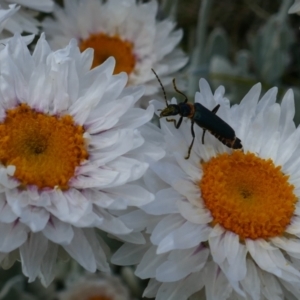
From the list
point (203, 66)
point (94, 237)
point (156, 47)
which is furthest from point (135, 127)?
point (203, 66)

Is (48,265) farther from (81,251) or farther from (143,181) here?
(143,181)

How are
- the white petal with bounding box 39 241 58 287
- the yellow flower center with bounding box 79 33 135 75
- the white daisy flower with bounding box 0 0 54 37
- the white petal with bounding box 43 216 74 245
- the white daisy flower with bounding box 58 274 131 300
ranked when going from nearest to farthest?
the white petal with bounding box 43 216 74 245, the white petal with bounding box 39 241 58 287, the white daisy flower with bounding box 0 0 54 37, the white daisy flower with bounding box 58 274 131 300, the yellow flower center with bounding box 79 33 135 75

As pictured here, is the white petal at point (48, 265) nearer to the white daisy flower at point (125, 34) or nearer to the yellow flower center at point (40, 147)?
A: the yellow flower center at point (40, 147)

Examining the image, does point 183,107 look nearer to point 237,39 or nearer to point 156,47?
point 156,47

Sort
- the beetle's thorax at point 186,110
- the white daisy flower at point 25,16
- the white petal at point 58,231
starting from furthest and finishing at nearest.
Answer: the white daisy flower at point 25,16
the beetle's thorax at point 186,110
the white petal at point 58,231

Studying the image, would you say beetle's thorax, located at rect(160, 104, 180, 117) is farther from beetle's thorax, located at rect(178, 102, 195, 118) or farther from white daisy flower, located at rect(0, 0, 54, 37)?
white daisy flower, located at rect(0, 0, 54, 37)

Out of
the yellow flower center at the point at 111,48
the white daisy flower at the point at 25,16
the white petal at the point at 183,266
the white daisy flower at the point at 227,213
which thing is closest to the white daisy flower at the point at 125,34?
the yellow flower center at the point at 111,48

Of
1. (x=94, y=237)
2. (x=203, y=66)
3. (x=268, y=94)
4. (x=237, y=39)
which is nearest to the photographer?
(x=94, y=237)

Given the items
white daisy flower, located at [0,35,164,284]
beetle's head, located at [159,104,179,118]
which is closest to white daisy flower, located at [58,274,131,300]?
white daisy flower, located at [0,35,164,284]
